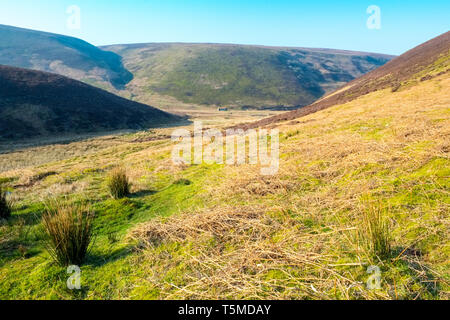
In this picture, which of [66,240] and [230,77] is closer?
[66,240]

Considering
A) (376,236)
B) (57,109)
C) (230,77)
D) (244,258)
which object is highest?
(230,77)

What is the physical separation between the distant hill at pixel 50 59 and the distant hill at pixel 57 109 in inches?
2985

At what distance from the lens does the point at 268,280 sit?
9.46 feet

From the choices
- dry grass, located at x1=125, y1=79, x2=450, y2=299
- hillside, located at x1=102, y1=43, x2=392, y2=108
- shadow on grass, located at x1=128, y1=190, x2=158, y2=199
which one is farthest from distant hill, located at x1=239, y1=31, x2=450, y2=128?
hillside, located at x1=102, y1=43, x2=392, y2=108

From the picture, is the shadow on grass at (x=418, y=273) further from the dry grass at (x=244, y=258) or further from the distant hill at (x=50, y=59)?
the distant hill at (x=50, y=59)

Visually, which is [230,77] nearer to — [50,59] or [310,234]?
[50,59]

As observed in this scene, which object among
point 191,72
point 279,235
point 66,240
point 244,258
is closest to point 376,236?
point 279,235

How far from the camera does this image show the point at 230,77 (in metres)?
146

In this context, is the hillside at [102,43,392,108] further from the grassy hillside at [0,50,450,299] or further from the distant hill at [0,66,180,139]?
the grassy hillside at [0,50,450,299]

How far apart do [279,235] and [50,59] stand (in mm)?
179490

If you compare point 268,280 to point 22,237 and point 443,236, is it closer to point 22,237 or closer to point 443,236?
point 443,236

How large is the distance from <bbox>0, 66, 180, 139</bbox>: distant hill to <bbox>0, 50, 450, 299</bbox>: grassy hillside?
4360 centimetres

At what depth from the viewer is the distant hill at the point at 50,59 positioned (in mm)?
131625
